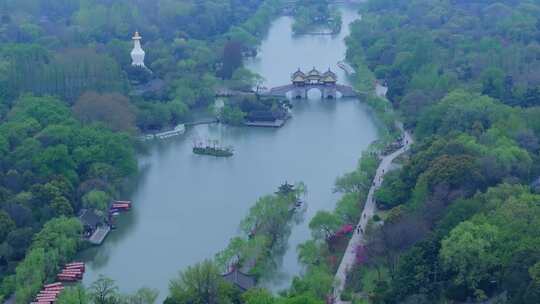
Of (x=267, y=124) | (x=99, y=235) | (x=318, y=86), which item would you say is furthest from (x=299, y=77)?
(x=99, y=235)

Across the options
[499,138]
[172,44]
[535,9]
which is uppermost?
[535,9]

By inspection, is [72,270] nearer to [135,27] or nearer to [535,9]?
[135,27]

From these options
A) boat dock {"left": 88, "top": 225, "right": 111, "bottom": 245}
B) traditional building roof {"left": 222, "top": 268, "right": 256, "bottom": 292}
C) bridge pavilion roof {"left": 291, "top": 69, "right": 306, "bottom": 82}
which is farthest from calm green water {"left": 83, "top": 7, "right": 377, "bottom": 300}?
traditional building roof {"left": 222, "top": 268, "right": 256, "bottom": 292}

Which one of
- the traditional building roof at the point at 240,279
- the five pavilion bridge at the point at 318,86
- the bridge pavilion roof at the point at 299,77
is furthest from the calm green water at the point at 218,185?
the traditional building roof at the point at 240,279

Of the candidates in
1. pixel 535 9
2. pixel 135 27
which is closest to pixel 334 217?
pixel 135 27

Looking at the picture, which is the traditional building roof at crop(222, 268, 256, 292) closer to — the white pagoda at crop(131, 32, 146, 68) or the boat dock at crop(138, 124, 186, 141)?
the boat dock at crop(138, 124, 186, 141)

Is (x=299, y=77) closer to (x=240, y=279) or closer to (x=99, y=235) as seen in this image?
(x=99, y=235)

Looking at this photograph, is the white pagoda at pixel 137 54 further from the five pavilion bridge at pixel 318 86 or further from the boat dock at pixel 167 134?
the boat dock at pixel 167 134
